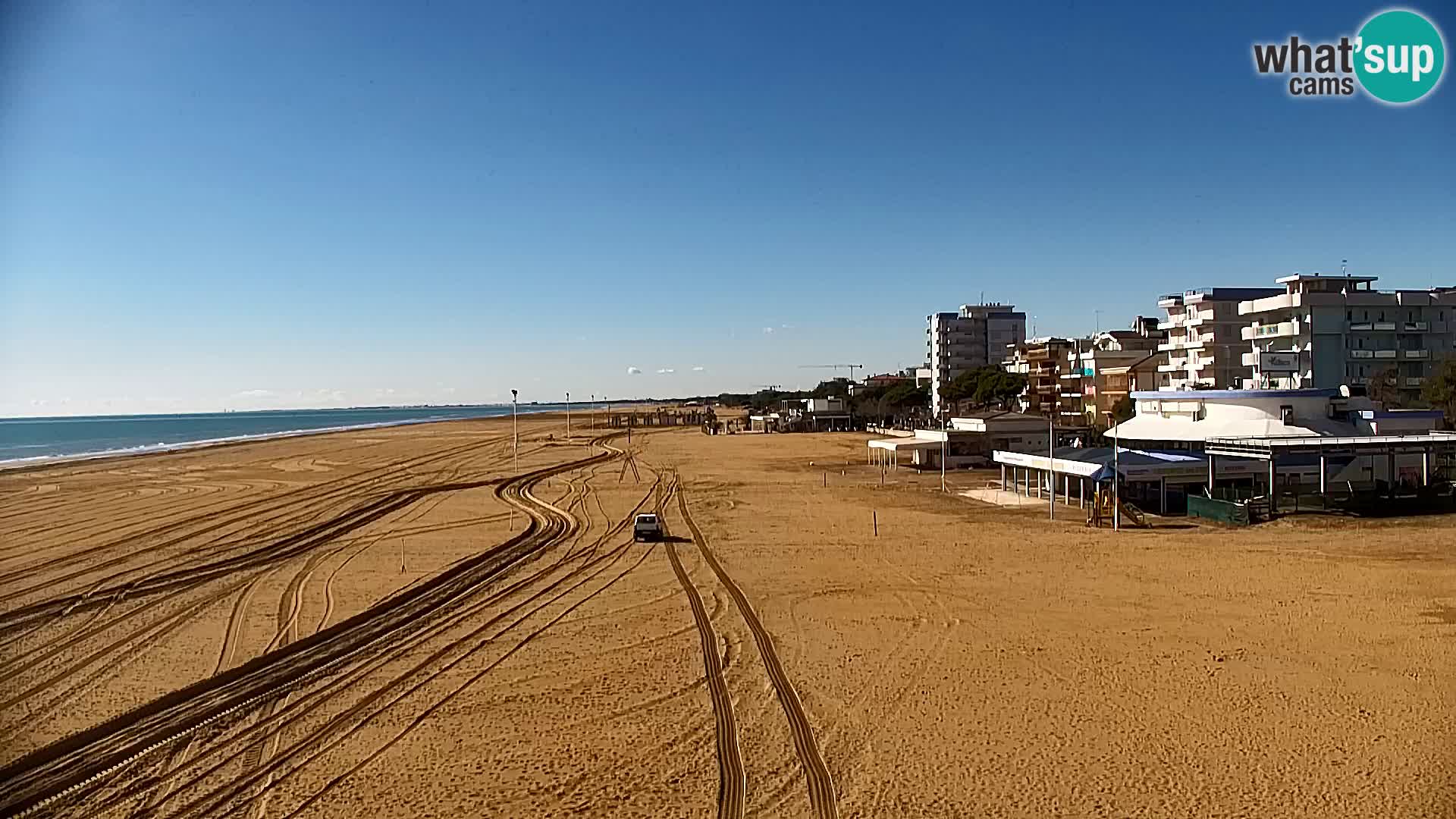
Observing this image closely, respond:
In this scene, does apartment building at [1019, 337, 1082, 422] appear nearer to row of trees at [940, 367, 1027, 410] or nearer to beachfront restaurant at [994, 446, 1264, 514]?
row of trees at [940, 367, 1027, 410]

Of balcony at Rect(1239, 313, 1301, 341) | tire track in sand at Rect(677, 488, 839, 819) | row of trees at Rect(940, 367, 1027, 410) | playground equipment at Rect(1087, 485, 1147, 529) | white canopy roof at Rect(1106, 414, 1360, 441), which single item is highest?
balcony at Rect(1239, 313, 1301, 341)

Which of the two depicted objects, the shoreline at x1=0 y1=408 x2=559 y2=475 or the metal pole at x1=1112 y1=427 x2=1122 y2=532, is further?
the shoreline at x1=0 y1=408 x2=559 y2=475

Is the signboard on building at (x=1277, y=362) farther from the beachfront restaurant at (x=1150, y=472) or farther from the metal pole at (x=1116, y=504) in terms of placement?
the metal pole at (x=1116, y=504)

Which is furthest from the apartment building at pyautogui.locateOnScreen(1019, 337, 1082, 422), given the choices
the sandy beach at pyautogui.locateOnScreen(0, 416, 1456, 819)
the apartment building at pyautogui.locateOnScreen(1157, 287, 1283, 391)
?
the sandy beach at pyautogui.locateOnScreen(0, 416, 1456, 819)

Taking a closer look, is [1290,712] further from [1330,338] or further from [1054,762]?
[1330,338]

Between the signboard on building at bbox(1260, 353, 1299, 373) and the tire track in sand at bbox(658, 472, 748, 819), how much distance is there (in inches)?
1270

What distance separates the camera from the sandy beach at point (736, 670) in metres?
9.62

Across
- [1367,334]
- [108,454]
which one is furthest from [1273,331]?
[108,454]

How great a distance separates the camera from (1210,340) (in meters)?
60.9

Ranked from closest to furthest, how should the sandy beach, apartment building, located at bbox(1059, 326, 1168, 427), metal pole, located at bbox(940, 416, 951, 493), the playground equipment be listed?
the sandy beach < the playground equipment < metal pole, located at bbox(940, 416, 951, 493) < apartment building, located at bbox(1059, 326, 1168, 427)

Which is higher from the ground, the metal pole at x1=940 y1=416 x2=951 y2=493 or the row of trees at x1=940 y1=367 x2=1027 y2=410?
the row of trees at x1=940 y1=367 x2=1027 y2=410

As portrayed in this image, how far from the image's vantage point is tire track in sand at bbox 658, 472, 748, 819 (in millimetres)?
9328

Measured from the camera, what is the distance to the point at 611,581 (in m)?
19.9

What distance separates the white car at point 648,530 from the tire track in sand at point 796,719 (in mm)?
5661
